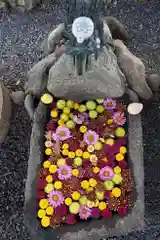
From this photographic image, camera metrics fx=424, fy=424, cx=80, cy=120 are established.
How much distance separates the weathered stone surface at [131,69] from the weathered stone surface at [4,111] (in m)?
0.59

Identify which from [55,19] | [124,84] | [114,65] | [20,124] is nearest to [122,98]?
[124,84]

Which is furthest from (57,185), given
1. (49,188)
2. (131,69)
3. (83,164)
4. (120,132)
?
(131,69)

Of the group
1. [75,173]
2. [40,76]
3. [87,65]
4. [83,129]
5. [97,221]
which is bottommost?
[97,221]

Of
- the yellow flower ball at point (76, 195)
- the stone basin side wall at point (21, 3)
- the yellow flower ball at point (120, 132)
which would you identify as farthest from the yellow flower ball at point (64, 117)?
the stone basin side wall at point (21, 3)

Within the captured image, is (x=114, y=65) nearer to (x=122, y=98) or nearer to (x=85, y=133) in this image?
(x=122, y=98)

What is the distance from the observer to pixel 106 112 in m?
1.88

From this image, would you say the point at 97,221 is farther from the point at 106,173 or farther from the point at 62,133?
the point at 62,133

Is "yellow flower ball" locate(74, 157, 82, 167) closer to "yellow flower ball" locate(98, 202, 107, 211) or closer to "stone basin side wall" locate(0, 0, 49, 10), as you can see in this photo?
"yellow flower ball" locate(98, 202, 107, 211)

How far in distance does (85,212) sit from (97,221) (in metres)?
0.06

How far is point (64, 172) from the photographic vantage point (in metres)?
1.79

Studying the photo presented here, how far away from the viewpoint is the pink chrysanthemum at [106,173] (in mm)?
1779

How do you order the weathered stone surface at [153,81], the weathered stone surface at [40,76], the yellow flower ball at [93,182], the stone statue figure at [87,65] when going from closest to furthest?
the stone statue figure at [87,65] < the yellow flower ball at [93,182] < the weathered stone surface at [40,76] < the weathered stone surface at [153,81]

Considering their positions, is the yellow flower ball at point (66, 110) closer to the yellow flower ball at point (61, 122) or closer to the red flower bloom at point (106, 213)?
the yellow flower ball at point (61, 122)

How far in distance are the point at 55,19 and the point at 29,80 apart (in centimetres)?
64
